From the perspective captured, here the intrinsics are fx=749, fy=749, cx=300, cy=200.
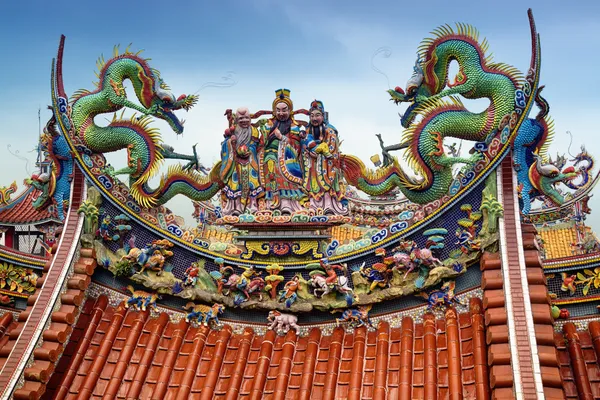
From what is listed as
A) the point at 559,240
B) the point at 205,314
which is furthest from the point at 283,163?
the point at 559,240

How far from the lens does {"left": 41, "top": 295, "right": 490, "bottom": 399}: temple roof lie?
8172mm

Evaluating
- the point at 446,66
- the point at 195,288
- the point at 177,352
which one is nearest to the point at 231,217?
the point at 195,288

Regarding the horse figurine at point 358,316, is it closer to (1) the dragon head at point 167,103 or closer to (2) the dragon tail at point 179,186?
(2) the dragon tail at point 179,186

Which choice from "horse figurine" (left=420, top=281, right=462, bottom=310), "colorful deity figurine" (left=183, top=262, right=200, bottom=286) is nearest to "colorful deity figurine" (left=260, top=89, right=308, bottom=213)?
"colorful deity figurine" (left=183, top=262, right=200, bottom=286)

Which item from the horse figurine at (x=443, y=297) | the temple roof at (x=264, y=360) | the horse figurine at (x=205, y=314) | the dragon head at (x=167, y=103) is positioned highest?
the dragon head at (x=167, y=103)

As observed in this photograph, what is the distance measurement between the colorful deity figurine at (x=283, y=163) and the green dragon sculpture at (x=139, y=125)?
792 mm

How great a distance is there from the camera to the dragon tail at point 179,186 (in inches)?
403

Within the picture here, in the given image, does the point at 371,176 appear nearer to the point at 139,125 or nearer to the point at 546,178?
the point at 546,178

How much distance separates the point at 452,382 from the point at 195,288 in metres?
3.62

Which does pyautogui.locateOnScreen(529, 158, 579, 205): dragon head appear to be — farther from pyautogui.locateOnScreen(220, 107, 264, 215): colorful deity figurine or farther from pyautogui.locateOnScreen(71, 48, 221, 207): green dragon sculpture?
pyautogui.locateOnScreen(71, 48, 221, 207): green dragon sculpture

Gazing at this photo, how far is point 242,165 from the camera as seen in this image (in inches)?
398

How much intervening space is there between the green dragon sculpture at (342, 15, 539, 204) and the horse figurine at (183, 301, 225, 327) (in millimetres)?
2847

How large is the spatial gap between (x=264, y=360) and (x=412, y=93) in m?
3.77

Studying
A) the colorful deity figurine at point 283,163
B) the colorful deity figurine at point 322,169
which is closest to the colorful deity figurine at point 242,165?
the colorful deity figurine at point 283,163
